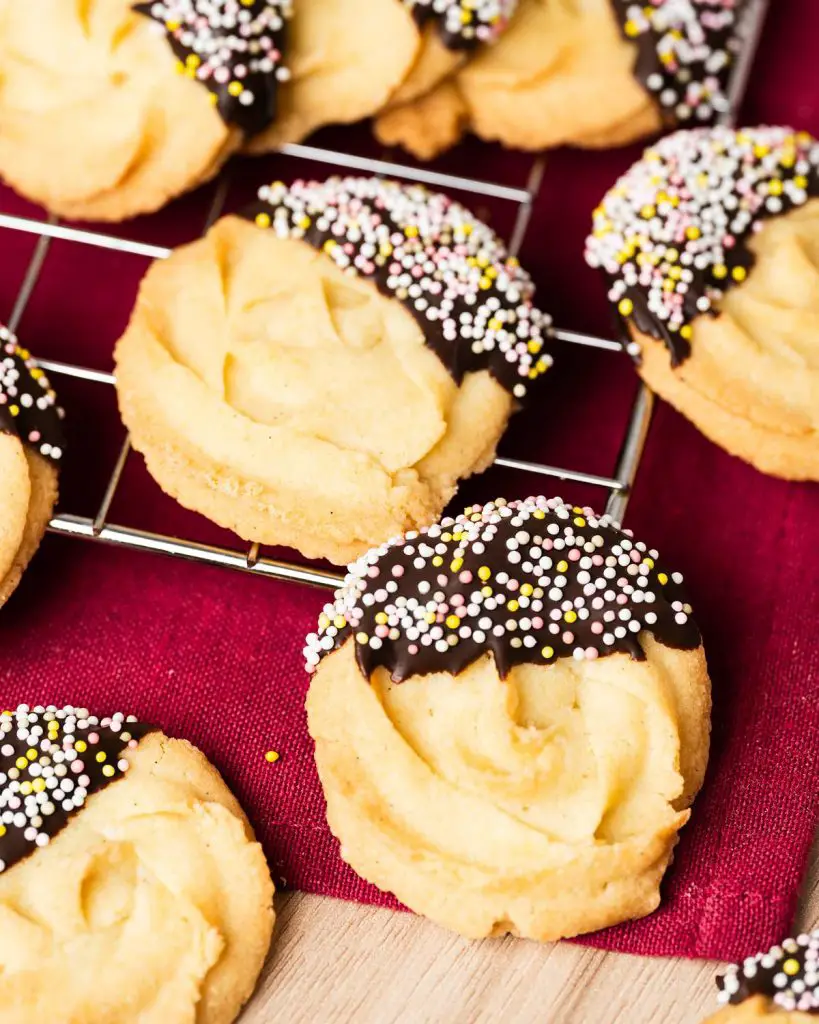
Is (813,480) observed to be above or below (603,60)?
below

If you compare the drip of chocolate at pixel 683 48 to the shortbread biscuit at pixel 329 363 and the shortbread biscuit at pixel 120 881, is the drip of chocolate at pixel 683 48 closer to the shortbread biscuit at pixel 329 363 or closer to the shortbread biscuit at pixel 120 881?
the shortbread biscuit at pixel 329 363

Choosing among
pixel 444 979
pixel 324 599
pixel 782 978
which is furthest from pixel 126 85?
pixel 782 978

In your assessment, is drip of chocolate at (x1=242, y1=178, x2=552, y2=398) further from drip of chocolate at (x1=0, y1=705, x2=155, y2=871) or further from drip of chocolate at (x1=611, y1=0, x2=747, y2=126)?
drip of chocolate at (x1=0, y1=705, x2=155, y2=871)

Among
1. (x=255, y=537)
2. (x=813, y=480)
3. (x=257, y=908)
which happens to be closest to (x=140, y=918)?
(x=257, y=908)

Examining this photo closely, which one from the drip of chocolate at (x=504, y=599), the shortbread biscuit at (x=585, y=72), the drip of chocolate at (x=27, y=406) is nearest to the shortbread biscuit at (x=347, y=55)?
the shortbread biscuit at (x=585, y=72)

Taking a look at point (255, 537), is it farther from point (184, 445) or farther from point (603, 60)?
point (603, 60)
